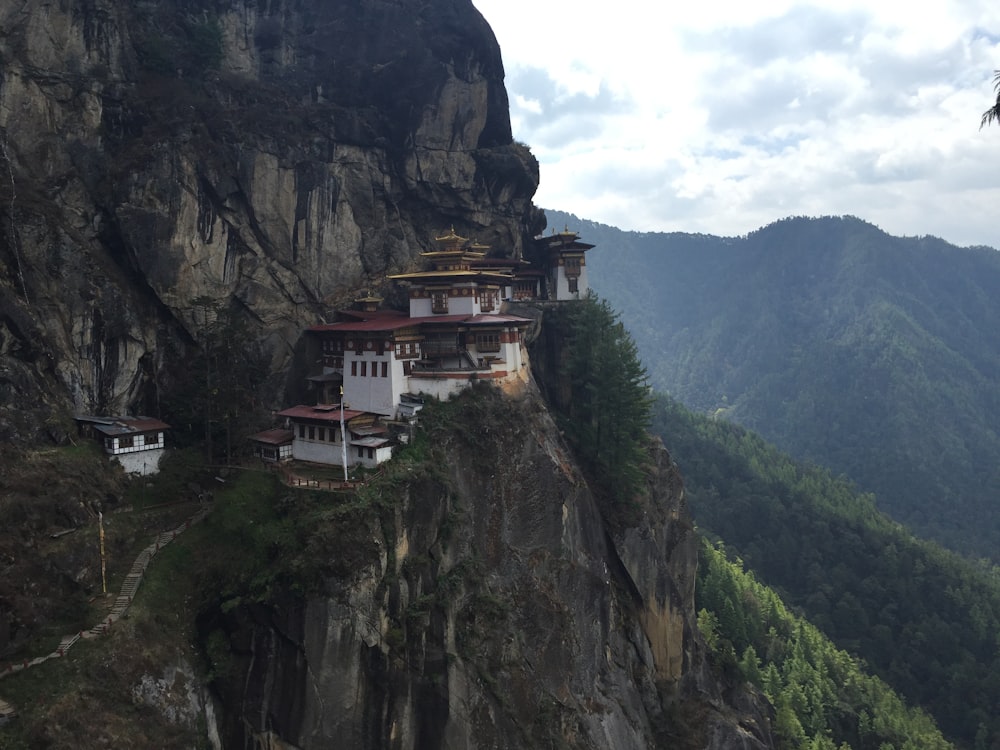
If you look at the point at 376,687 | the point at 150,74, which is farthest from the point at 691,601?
the point at 150,74

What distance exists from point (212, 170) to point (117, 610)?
1291 inches

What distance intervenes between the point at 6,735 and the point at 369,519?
632 inches

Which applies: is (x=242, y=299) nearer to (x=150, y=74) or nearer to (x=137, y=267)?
(x=137, y=267)

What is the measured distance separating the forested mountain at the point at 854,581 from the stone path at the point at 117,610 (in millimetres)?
62912

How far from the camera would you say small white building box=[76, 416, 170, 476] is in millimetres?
40719

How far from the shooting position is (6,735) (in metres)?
24.9

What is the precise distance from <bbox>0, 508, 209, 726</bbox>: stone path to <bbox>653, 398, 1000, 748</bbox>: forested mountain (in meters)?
62.9

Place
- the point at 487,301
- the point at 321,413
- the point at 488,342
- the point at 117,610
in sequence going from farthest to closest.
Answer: the point at 487,301
the point at 488,342
the point at 321,413
the point at 117,610

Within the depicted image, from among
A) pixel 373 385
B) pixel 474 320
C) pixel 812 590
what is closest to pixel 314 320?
pixel 373 385

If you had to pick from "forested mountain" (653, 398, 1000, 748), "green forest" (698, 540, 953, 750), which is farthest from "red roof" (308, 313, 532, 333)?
"forested mountain" (653, 398, 1000, 748)

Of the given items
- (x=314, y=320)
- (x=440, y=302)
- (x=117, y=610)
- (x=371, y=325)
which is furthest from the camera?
(x=314, y=320)

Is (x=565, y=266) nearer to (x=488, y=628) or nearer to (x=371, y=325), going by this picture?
(x=371, y=325)

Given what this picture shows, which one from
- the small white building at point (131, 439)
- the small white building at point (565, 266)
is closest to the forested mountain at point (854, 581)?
the small white building at point (565, 266)

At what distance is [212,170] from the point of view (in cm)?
5144
